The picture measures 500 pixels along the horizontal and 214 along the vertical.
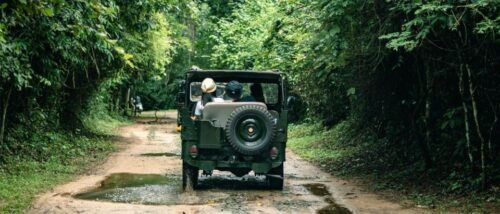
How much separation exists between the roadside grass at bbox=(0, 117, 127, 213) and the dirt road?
33 cm

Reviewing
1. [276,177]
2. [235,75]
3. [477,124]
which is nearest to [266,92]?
[235,75]

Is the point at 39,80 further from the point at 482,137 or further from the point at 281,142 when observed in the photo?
the point at 482,137

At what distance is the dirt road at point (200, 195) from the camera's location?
9.05 metres

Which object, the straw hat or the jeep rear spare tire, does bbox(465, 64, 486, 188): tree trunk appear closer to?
the jeep rear spare tire

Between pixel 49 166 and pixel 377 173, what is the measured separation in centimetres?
733

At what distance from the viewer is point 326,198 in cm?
1027

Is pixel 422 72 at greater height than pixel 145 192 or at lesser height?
greater

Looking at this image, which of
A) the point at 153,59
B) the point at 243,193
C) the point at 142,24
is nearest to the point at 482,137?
the point at 243,193

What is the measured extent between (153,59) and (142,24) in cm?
769

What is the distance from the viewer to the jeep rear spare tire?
1026 cm

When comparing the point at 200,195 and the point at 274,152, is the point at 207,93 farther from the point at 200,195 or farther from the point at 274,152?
the point at 200,195

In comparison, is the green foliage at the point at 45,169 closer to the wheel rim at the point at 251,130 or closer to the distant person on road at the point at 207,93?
the distant person on road at the point at 207,93

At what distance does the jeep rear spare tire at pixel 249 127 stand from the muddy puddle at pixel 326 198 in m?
1.36

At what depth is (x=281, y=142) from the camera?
1068cm
